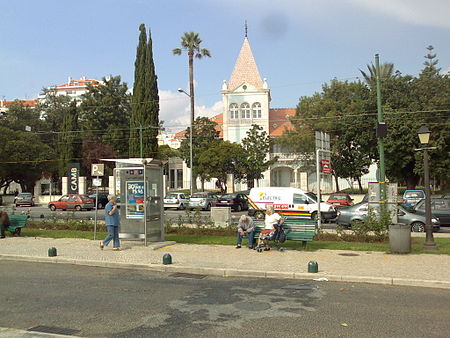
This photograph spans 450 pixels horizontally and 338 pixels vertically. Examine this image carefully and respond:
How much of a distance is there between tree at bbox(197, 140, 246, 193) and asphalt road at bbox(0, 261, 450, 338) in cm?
3914

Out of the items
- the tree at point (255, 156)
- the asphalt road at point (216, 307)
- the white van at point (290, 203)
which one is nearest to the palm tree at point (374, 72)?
the tree at point (255, 156)

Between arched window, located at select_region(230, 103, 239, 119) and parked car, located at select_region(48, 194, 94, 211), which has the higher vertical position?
arched window, located at select_region(230, 103, 239, 119)

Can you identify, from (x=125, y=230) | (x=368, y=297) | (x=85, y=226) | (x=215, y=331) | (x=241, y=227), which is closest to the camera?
(x=215, y=331)

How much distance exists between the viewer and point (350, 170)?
154 feet

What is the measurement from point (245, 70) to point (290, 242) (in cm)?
5840

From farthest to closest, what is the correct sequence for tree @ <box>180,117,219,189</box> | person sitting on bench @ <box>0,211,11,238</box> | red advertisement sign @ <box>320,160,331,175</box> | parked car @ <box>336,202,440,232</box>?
tree @ <box>180,117,219,189</box>, parked car @ <box>336,202,440,232</box>, red advertisement sign @ <box>320,160,331,175</box>, person sitting on bench @ <box>0,211,11,238</box>

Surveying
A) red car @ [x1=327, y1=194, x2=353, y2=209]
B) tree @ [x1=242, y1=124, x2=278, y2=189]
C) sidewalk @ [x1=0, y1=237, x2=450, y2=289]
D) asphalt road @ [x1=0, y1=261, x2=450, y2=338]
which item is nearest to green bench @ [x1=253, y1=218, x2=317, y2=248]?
sidewalk @ [x1=0, y1=237, x2=450, y2=289]

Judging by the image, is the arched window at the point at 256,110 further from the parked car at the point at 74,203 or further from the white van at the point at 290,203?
the white van at the point at 290,203

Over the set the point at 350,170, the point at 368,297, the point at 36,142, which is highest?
the point at 36,142

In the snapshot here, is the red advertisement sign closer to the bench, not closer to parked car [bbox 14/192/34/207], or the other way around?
the bench

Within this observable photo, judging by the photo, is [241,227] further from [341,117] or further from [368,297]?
[341,117]

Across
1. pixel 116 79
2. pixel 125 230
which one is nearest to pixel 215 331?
pixel 125 230

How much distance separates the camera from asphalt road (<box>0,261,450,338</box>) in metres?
6.03

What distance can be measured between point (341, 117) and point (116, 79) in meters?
43.3
